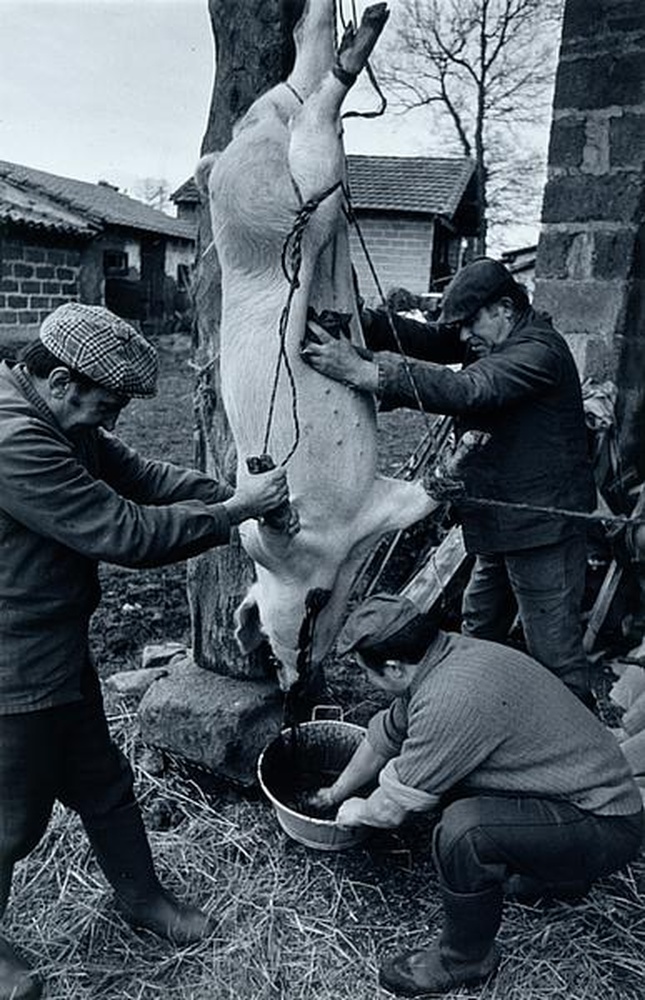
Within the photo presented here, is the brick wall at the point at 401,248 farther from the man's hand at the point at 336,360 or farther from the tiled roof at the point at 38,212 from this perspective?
the man's hand at the point at 336,360

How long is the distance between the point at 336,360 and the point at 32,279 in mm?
11222

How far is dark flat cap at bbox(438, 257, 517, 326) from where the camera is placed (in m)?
3.15

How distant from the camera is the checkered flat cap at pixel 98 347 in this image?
2.30 m

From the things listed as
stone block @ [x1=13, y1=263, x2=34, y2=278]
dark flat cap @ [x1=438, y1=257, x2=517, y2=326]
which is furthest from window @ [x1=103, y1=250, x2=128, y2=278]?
dark flat cap @ [x1=438, y1=257, x2=517, y2=326]

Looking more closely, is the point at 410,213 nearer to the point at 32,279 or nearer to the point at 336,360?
the point at 32,279

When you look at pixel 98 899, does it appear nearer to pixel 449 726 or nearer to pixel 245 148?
pixel 449 726

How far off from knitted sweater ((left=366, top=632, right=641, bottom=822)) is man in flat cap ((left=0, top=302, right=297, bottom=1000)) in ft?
2.19

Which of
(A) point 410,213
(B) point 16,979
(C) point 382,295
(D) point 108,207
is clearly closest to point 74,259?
(D) point 108,207

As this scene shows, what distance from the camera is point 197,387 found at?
333cm

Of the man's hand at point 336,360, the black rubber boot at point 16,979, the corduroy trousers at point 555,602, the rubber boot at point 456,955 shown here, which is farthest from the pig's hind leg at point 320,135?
the black rubber boot at point 16,979

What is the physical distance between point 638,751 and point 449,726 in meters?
1.41

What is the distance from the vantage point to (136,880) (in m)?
2.88

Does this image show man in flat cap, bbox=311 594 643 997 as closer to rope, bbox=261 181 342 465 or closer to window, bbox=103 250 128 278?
rope, bbox=261 181 342 465

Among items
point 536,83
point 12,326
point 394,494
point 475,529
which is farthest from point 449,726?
point 536,83
